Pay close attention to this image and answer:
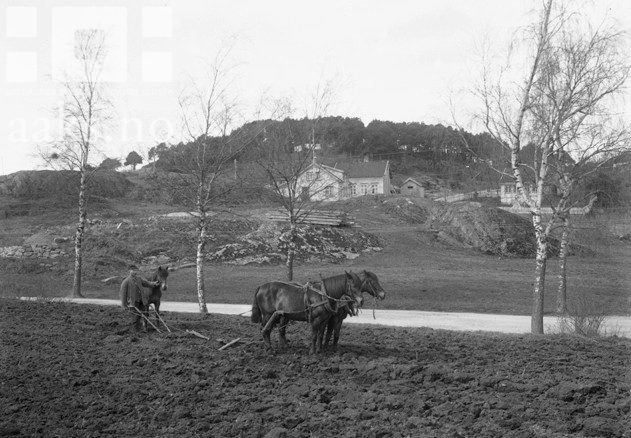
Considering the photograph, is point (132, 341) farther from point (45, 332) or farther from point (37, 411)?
point (37, 411)

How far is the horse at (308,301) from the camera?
35.8ft

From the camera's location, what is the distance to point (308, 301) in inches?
441

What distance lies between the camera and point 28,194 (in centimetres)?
4881

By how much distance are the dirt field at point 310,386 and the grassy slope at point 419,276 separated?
9.62 meters

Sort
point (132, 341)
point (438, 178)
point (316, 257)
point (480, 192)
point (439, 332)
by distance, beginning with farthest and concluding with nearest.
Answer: point (438, 178)
point (480, 192)
point (316, 257)
point (439, 332)
point (132, 341)

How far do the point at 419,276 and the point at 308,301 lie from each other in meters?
18.7

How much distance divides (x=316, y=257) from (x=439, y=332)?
20808 mm


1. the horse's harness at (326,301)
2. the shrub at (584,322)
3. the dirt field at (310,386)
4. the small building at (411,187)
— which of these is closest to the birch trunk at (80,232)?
the dirt field at (310,386)

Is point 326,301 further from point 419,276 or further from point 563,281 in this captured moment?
point 419,276

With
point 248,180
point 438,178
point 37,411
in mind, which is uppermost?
point 438,178

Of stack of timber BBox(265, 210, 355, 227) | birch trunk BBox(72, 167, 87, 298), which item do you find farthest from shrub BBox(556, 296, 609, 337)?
stack of timber BBox(265, 210, 355, 227)

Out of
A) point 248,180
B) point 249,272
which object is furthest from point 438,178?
point 248,180

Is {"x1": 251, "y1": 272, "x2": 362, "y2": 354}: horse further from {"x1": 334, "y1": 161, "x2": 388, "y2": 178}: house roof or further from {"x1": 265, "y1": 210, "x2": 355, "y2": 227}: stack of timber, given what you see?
{"x1": 334, "y1": 161, "x2": 388, "y2": 178}: house roof

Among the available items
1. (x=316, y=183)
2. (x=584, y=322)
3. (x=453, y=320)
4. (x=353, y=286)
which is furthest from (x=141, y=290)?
(x=584, y=322)
